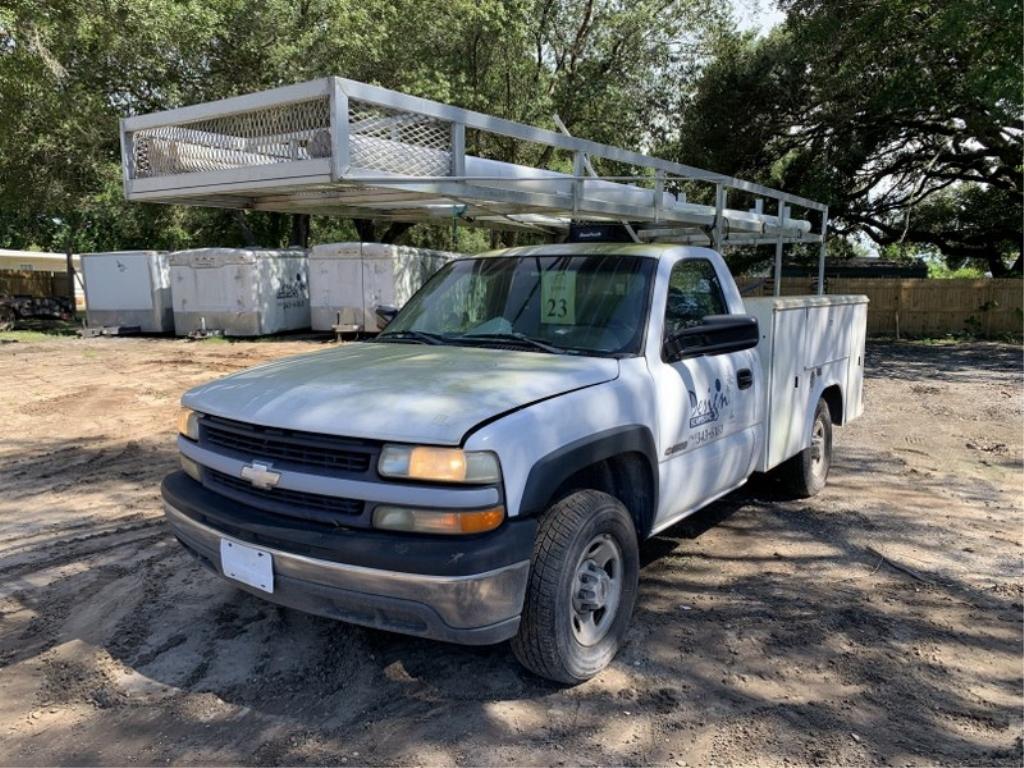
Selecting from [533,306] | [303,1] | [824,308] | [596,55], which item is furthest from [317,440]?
[596,55]

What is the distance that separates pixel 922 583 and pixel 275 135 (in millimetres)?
4388

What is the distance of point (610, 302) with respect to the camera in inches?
154

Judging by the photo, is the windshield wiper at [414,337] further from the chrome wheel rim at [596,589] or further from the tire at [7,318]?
the tire at [7,318]

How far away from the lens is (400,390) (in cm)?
304

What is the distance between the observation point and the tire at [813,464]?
565 cm

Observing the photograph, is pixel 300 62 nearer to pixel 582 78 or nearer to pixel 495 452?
pixel 582 78

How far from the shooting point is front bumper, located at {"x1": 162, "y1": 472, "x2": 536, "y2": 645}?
8.63 feet

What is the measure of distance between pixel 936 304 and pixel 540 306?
2106 centimetres

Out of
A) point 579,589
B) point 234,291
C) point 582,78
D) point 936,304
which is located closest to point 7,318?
point 234,291

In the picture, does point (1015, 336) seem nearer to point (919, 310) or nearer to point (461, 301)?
point (919, 310)

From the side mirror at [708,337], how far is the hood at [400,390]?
16.7 inches

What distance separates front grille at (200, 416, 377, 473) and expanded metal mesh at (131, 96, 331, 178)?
53.6 inches

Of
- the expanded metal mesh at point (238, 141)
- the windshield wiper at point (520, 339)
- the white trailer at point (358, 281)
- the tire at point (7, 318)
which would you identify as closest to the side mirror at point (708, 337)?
the windshield wiper at point (520, 339)

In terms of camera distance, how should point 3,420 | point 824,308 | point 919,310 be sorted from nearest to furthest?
point 824,308
point 3,420
point 919,310
